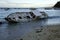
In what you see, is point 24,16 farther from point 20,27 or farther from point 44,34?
point 44,34

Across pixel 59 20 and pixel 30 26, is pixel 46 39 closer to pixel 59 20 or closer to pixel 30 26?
pixel 30 26

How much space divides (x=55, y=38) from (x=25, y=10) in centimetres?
52

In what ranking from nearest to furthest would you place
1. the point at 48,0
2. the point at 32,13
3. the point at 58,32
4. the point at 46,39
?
the point at 46,39
the point at 58,32
the point at 32,13
the point at 48,0

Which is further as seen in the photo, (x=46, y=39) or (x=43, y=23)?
(x=43, y=23)

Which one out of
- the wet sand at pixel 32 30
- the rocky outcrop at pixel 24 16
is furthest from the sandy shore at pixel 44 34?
the rocky outcrop at pixel 24 16

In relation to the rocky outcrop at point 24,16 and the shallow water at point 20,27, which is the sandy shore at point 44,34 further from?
the rocky outcrop at point 24,16

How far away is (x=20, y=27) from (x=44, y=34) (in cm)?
21

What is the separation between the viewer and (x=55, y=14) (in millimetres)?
1354

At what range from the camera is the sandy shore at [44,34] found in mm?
924

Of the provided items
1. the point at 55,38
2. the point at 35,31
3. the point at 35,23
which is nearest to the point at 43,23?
the point at 35,23

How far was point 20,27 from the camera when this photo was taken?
1094 mm

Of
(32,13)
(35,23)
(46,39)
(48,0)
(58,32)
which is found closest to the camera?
(46,39)

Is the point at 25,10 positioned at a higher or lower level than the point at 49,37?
higher

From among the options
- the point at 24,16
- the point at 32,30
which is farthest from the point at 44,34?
the point at 24,16
